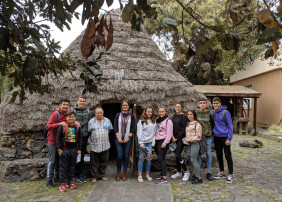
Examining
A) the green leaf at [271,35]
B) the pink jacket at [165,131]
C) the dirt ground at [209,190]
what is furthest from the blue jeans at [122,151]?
the green leaf at [271,35]

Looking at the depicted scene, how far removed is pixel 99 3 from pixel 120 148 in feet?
12.8

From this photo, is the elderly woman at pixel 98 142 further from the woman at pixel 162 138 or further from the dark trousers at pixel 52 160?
the woman at pixel 162 138

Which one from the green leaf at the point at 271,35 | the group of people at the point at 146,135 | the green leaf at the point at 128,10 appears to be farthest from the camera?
the group of people at the point at 146,135

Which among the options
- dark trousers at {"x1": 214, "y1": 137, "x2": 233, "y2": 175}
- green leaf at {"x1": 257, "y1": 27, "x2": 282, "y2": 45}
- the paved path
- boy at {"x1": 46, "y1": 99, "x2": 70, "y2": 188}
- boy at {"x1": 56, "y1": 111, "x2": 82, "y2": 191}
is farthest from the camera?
dark trousers at {"x1": 214, "y1": 137, "x2": 233, "y2": 175}

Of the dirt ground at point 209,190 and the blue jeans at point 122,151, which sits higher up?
the blue jeans at point 122,151

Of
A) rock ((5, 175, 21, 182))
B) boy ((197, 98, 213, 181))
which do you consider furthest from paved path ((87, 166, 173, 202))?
rock ((5, 175, 21, 182))

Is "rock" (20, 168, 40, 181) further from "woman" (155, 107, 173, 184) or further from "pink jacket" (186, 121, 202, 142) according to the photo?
"pink jacket" (186, 121, 202, 142)

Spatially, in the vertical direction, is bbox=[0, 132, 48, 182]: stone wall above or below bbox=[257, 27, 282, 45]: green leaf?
below

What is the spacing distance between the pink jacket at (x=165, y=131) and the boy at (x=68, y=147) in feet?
5.46

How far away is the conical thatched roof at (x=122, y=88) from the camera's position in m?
5.50

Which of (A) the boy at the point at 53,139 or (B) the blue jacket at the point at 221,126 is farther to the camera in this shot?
(B) the blue jacket at the point at 221,126

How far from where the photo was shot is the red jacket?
4500 mm

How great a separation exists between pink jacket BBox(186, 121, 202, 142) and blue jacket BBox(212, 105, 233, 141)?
40 cm

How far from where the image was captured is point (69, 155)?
4.44m
